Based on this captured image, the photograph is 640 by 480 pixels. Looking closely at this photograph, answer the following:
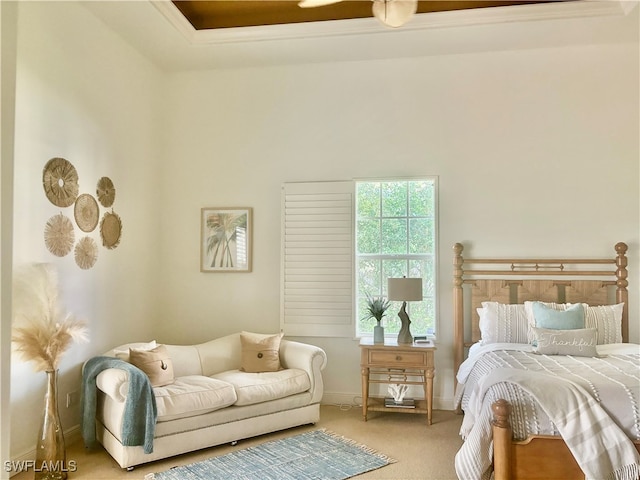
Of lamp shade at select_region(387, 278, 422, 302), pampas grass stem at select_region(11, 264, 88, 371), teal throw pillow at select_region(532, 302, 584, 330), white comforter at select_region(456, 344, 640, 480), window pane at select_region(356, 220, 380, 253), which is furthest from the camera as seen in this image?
window pane at select_region(356, 220, 380, 253)

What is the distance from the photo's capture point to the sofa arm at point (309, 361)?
404 centimetres

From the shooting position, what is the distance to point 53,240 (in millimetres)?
3443

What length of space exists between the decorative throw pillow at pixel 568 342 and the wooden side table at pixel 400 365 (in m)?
0.86

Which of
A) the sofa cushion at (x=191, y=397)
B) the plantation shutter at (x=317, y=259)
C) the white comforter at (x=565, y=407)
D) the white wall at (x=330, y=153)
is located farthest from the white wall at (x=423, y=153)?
the white comforter at (x=565, y=407)

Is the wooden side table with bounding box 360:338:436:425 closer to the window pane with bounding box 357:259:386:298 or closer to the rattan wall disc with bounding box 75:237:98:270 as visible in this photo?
the window pane with bounding box 357:259:386:298

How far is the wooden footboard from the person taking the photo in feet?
8.60

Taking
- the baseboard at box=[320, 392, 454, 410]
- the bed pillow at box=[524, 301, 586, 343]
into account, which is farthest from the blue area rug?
the bed pillow at box=[524, 301, 586, 343]

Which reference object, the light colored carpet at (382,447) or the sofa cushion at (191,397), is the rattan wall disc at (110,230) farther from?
the light colored carpet at (382,447)

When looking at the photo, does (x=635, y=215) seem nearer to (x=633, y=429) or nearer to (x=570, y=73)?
(x=570, y=73)

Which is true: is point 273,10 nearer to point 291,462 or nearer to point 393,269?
point 393,269

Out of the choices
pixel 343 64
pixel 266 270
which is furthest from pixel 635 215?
pixel 266 270

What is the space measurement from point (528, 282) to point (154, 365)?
317cm

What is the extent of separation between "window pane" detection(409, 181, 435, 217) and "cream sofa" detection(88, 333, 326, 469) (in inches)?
63.5

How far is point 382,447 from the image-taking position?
3605mm
